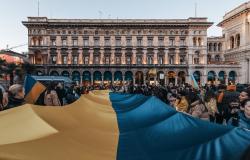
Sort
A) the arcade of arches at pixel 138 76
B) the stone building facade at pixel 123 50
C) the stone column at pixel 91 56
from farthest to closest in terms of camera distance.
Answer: the stone column at pixel 91 56
the arcade of arches at pixel 138 76
the stone building facade at pixel 123 50

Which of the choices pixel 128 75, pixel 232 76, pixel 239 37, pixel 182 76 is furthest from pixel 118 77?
pixel 239 37

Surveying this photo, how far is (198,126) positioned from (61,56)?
249 feet

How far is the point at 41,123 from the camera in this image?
17.7 ft

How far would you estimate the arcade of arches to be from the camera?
78750 mm

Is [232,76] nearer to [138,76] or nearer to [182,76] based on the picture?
[182,76]

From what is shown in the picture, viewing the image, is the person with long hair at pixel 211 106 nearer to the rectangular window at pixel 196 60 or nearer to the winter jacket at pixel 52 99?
the winter jacket at pixel 52 99

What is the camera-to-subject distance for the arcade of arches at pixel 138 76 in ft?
258

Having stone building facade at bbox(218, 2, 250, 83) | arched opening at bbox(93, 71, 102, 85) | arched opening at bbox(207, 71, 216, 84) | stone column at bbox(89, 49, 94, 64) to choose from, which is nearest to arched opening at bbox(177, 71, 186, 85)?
arched opening at bbox(207, 71, 216, 84)

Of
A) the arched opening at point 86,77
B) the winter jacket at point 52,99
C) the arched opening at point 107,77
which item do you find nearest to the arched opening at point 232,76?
the arched opening at point 107,77

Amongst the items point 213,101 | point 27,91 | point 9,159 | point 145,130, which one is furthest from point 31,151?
point 27,91

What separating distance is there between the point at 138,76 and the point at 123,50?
6770 millimetres

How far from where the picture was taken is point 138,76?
79.8m

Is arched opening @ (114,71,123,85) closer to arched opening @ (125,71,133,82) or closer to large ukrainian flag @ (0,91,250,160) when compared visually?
arched opening @ (125,71,133,82)

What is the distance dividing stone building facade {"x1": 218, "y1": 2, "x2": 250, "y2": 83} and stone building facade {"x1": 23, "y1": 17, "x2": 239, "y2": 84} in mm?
2785
